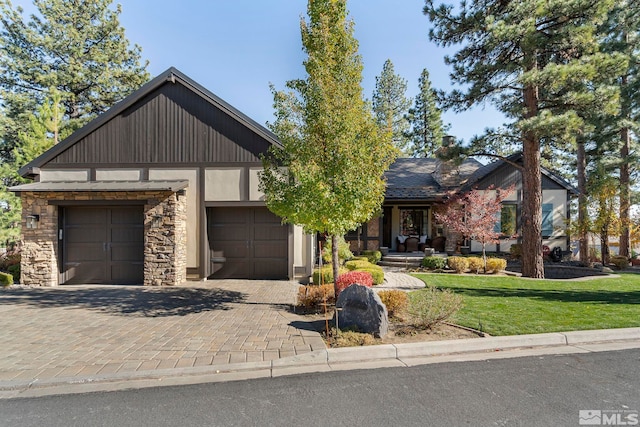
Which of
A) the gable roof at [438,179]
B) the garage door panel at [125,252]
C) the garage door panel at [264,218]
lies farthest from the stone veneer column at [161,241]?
the gable roof at [438,179]

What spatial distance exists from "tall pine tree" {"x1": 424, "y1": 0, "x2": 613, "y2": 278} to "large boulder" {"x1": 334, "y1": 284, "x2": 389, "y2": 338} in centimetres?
883

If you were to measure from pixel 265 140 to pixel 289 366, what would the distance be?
326 inches

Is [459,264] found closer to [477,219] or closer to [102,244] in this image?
[477,219]

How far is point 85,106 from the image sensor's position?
2461cm

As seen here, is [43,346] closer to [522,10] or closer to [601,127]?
[522,10]

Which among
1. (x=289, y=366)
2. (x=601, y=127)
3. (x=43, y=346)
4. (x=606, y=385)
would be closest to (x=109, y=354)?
(x=43, y=346)

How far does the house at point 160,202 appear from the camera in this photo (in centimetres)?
1040

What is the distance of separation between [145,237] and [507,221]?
56.0ft

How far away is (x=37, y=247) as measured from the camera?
10.4 meters

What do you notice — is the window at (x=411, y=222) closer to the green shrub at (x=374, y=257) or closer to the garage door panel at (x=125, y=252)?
the green shrub at (x=374, y=257)

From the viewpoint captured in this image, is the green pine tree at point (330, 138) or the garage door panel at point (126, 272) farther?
the garage door panel at point (126, 272)

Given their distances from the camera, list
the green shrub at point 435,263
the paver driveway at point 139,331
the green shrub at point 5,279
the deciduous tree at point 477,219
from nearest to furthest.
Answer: the paver driveway at point 139,331, the green shrub at point 5,279, the deciduous tree at point 477,219, the green shrub at point 435,263

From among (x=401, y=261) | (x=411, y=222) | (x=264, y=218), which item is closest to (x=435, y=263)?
(x=401, y=261)

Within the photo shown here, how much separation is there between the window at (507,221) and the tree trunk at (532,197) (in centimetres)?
532
